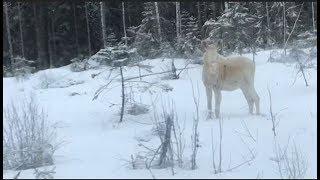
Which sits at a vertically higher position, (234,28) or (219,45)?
(234,28)

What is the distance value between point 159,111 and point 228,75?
1.31m

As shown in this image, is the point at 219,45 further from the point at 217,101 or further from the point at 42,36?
the point at 42,36

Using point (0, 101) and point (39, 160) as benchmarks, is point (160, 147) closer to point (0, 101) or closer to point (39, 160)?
point (39, 160)

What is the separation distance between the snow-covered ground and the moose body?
0.71 ft

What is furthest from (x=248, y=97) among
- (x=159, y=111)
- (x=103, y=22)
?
(x=103, y=22)

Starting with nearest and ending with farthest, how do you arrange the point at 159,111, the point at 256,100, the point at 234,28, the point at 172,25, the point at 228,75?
the point at 159,111 < the point at 256,100 < the point at 228,75 < the point at 234,28 < the point at 172,25

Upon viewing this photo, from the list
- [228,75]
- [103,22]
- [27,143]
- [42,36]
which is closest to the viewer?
[27,143]

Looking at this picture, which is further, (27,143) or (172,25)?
(172,25)

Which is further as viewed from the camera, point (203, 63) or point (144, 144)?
point (203, 63)

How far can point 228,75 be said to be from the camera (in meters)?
7.04

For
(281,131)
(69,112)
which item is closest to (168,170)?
(281,131)

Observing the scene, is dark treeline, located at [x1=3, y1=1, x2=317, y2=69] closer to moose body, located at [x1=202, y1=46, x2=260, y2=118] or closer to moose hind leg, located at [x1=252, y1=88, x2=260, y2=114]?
moose body, located at [x1=202, y1=46, x2=260, y2=118]

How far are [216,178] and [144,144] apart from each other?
3.56 ft

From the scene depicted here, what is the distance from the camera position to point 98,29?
8.10 meters
